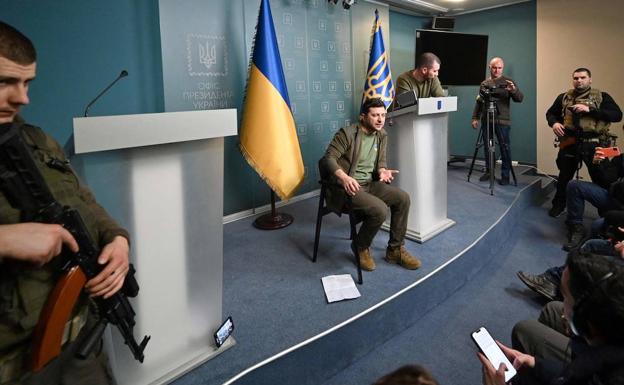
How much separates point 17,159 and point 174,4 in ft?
8.06

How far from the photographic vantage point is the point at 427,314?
2.27 m

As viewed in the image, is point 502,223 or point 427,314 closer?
point 427,314

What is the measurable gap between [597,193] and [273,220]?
2.65m

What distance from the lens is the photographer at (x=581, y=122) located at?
3398 mm

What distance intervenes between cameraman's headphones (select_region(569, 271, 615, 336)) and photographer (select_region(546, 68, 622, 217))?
2802 millimetres

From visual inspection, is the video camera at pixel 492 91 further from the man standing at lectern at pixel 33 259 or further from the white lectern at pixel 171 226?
the man standing at lectern at pixel 33 259

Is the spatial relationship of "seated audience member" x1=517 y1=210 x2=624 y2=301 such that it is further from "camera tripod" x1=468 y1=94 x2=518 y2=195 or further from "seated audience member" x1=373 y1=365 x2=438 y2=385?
"seated audience member" x1=373 y1=365 x2=438 y2=385

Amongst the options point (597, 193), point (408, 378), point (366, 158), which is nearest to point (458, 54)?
point (597, 193)

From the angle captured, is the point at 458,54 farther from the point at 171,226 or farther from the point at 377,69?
the point at 171,226

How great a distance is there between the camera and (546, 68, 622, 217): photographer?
340 centimetres

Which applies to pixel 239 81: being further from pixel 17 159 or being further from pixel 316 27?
pixel 17 159

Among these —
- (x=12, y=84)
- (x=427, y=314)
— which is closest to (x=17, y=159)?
(x=12, y=84)

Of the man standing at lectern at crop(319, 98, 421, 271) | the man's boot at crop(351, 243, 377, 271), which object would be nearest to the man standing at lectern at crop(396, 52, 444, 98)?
the man standing at lectern at crop(319, 98, 421, 271)

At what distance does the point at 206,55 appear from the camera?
10.0 ft
